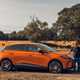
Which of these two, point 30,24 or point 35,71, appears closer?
point 35,71

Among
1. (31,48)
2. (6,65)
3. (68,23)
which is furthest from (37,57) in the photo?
(68,23)

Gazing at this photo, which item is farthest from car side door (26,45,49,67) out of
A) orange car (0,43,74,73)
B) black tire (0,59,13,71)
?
black tire (0,59,13,71)

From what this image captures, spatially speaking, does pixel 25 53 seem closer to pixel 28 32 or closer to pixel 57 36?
pixel 57 36

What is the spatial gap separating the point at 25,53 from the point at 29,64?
0.69 metres

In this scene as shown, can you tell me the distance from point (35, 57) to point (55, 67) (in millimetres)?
1318

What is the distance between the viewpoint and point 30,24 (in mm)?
83562

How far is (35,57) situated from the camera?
21.0 metres

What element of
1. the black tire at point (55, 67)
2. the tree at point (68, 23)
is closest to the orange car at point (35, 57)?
the black tire at point (55, 67)

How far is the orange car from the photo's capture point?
20.5 m

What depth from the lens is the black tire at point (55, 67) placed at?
Answer: 20.5 m

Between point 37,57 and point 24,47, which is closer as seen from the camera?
point 37,57

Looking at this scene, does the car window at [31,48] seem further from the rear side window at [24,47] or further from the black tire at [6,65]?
the black tire at [6,65]

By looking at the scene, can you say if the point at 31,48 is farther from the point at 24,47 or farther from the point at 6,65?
the point at 6,65

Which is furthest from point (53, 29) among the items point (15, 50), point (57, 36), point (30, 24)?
point (15, 50)
